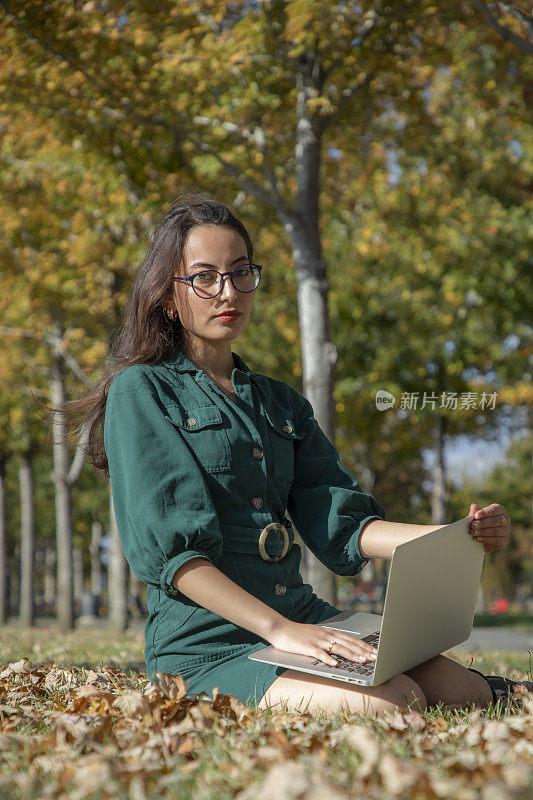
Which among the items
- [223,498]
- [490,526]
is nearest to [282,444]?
[223,498]

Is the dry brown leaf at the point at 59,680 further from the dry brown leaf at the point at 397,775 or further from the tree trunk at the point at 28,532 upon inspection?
the tree trunk at the point at 28,532

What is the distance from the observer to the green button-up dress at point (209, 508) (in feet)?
8.89

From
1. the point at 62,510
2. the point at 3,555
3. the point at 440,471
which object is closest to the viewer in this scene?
the point at 62,510

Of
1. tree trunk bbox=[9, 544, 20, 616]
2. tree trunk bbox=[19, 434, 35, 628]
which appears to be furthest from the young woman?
tree trunk bbox=[9, 544, 20, 616]

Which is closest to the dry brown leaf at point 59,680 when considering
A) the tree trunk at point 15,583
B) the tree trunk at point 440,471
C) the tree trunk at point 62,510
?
the tree trunk at point 62,510

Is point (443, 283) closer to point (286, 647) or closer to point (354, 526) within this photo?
point (354, 526)

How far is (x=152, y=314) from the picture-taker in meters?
3.20

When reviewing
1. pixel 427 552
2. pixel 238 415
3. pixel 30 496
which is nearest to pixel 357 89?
pixel 238 415

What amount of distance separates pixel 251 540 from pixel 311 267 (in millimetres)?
4350

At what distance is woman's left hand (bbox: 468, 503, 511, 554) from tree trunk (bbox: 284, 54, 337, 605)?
3883 millimetres

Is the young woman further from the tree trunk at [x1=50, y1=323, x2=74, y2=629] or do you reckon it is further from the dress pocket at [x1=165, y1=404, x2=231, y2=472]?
the tree trunk at [x1=50, y1=323, x2=74, y2=629]

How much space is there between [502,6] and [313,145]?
1727 millimetres

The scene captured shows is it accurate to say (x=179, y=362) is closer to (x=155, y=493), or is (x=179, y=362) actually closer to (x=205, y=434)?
(x=205, y=434)

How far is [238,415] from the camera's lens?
3.09 metres
